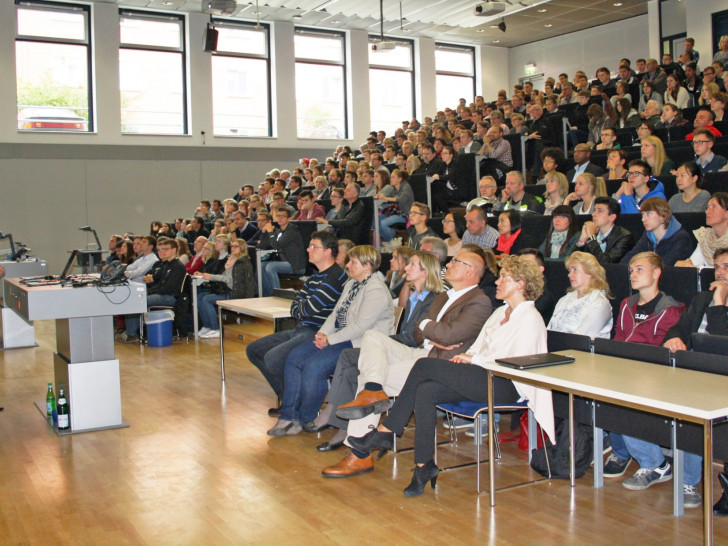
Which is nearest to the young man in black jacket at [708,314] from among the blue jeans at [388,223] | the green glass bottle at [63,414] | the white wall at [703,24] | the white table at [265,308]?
the white table at [265,308]

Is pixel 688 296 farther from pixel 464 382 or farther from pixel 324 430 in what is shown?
pixel 324 430

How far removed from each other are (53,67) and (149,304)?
7858 mm

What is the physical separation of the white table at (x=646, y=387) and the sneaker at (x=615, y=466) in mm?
455

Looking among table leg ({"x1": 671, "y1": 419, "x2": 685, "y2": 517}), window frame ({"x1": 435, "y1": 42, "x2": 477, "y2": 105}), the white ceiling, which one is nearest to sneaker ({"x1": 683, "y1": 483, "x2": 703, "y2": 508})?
table leg ({"x1": 671, "y1": 419, "x2": 685, "y2": 517})

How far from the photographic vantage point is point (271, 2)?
14.2 m

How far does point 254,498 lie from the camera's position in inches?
136

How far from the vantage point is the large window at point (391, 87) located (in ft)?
57.1

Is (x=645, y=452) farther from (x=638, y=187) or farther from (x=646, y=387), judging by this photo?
(x=638, y=187)

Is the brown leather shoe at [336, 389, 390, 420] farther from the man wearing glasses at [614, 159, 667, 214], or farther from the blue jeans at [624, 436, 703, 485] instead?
the man wearing glasses at [614, 159, 667, 214]

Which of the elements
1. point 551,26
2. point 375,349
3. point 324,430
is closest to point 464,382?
point 375,349

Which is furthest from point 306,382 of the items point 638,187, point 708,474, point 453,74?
point 453,74

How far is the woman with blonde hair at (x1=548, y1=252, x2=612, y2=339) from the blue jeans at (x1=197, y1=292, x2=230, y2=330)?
5.28 metres

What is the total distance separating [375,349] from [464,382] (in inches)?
26.9

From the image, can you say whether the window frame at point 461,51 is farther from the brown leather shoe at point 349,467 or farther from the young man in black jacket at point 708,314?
the brown leather shoe at point 349,467
